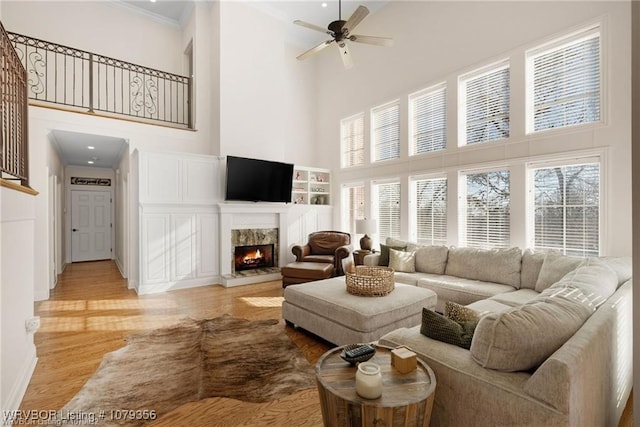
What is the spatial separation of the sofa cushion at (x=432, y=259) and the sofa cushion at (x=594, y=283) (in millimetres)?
2079

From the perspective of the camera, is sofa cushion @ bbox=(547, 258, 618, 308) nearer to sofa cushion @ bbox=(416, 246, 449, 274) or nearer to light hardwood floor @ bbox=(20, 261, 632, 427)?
light hardwood floor @ bbox=(20, 261, 632, 427)

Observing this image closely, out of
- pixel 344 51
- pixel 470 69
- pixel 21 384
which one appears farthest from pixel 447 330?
pixel 470 69

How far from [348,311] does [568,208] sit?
3.19 meters

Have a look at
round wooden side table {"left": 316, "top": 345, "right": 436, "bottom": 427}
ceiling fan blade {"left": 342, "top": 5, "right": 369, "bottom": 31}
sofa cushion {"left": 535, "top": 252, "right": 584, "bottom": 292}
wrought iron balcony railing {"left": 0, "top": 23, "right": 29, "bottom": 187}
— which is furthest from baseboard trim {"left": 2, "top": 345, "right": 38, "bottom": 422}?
sofa cushion {"left": 535, "top": 252, "right": 584, "bottom": 292}

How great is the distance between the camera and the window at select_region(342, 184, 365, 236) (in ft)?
22.3

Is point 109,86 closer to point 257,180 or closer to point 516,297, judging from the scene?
point 257,180

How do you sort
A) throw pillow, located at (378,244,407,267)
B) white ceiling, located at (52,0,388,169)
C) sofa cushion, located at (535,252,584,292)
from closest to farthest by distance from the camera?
sofa cushion, located at (535,252,584,292)
throw pillow, located at (378,244,407,267)
white ceiling, located at (52,0,388,169)

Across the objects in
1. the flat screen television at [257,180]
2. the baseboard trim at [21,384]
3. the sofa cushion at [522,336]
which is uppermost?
the flat screen television at [257,180]

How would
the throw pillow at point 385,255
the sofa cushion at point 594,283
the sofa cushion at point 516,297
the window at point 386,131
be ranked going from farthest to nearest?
1. the window at point 386,131
2. the throw pillow at point 385,255
3. the sofa cushion at point 516,297
4. the sofa cushion at point 594,283

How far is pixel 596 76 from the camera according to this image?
3.50m

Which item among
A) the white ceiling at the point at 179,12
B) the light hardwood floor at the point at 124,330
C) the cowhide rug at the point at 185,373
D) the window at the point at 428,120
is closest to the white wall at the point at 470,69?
the window at the point at 428,120

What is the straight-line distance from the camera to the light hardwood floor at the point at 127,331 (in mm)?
1968

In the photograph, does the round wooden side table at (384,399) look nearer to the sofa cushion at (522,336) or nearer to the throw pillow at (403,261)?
the sofa cushion at (522,336)

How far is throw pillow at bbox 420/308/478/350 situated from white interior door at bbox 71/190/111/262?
9808 millimetres
